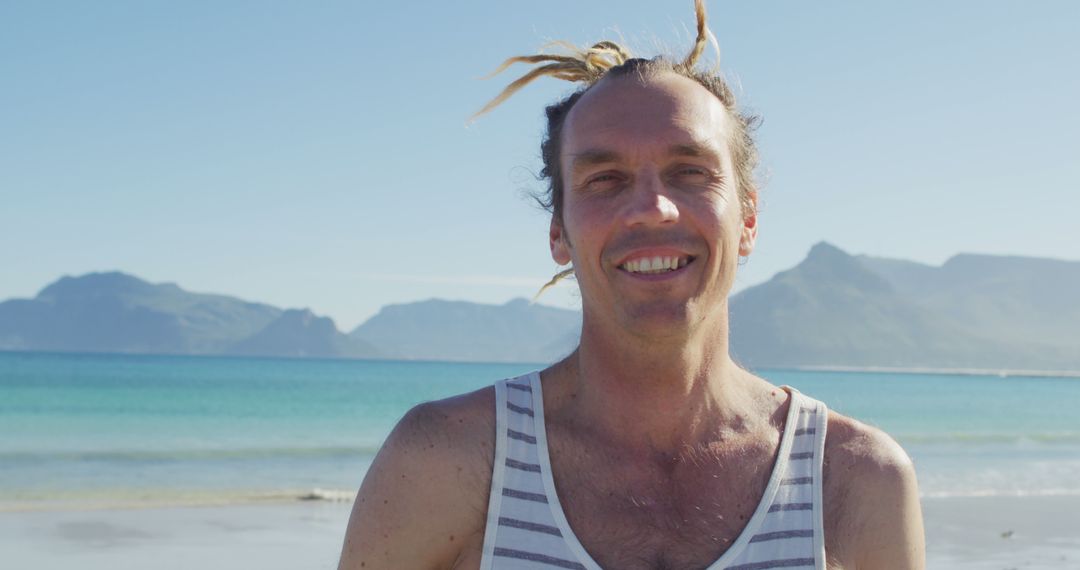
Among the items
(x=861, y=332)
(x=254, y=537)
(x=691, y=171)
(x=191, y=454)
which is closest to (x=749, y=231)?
(x=691, y=171)

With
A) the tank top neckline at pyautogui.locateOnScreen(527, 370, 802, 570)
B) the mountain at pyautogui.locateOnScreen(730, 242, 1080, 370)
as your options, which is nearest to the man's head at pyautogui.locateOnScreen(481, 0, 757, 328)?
the tank top neckline at pyautogui.locateOnScreen(527, 370, 802, 570)

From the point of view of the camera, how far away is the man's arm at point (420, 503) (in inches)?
73.5

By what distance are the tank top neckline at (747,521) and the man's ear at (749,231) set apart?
14.3 inches

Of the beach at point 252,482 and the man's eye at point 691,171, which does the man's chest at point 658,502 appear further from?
the beach at point 252,482

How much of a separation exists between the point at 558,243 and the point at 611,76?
373 millimetres

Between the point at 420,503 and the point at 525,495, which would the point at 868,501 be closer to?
the point at 525,495

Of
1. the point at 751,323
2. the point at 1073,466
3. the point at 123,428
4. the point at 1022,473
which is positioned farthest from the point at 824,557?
the point at 751,323

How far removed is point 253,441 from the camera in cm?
2248

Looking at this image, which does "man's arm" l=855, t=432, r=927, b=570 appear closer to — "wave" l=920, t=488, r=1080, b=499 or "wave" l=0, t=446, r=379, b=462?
"wave" l=920, t=488, r=1080, b=499

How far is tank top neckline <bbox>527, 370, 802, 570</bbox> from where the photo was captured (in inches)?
72.7

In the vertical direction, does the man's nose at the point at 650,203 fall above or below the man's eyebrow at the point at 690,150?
below

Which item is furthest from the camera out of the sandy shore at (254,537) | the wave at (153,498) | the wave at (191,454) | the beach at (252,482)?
the wave at (191,454)

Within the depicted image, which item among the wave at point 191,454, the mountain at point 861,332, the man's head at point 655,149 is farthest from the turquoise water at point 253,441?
the mountain at point 861,332

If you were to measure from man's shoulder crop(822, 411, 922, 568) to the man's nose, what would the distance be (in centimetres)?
56
